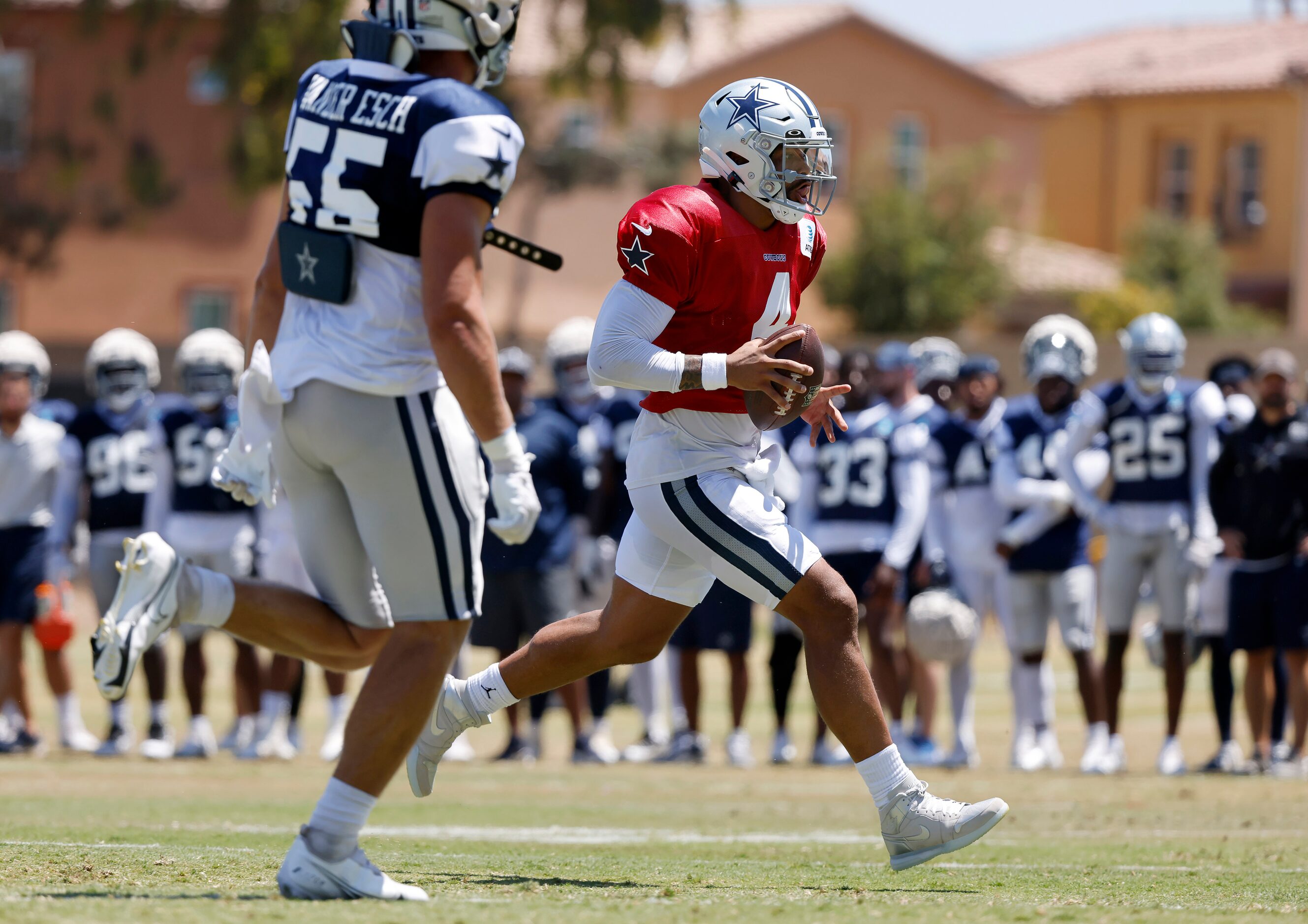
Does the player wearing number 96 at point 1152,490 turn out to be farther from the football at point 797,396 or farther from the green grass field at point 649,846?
the football at point 797,396

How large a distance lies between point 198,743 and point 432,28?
7.02m

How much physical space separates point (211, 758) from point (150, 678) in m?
0.74

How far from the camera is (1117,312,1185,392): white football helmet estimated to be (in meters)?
10.6

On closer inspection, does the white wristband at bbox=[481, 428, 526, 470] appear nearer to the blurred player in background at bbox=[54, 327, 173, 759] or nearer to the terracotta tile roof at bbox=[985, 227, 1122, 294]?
the blurred player in background at bbox=[54, 327, 173, 759]

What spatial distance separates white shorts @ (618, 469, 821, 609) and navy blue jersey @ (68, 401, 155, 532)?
6.54m

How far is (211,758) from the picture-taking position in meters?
10.8

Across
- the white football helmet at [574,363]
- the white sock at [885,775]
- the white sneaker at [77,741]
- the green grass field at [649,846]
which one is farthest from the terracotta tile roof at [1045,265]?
the white sock at [885,775]

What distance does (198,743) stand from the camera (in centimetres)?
1098

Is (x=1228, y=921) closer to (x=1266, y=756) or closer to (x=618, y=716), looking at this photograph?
(x=1266, y=756)

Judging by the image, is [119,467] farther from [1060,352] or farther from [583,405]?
[1060,352]

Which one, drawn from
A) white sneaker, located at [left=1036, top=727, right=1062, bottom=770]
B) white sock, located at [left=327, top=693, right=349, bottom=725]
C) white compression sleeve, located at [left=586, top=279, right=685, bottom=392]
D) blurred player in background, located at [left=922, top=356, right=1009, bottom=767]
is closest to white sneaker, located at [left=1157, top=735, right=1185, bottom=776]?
white sneaker, located at [left=1036, top=727, right=1062, bottom=770]

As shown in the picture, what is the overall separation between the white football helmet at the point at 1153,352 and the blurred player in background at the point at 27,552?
623cm

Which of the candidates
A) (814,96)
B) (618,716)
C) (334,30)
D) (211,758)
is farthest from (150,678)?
(814,96)

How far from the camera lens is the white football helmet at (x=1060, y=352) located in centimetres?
1098
